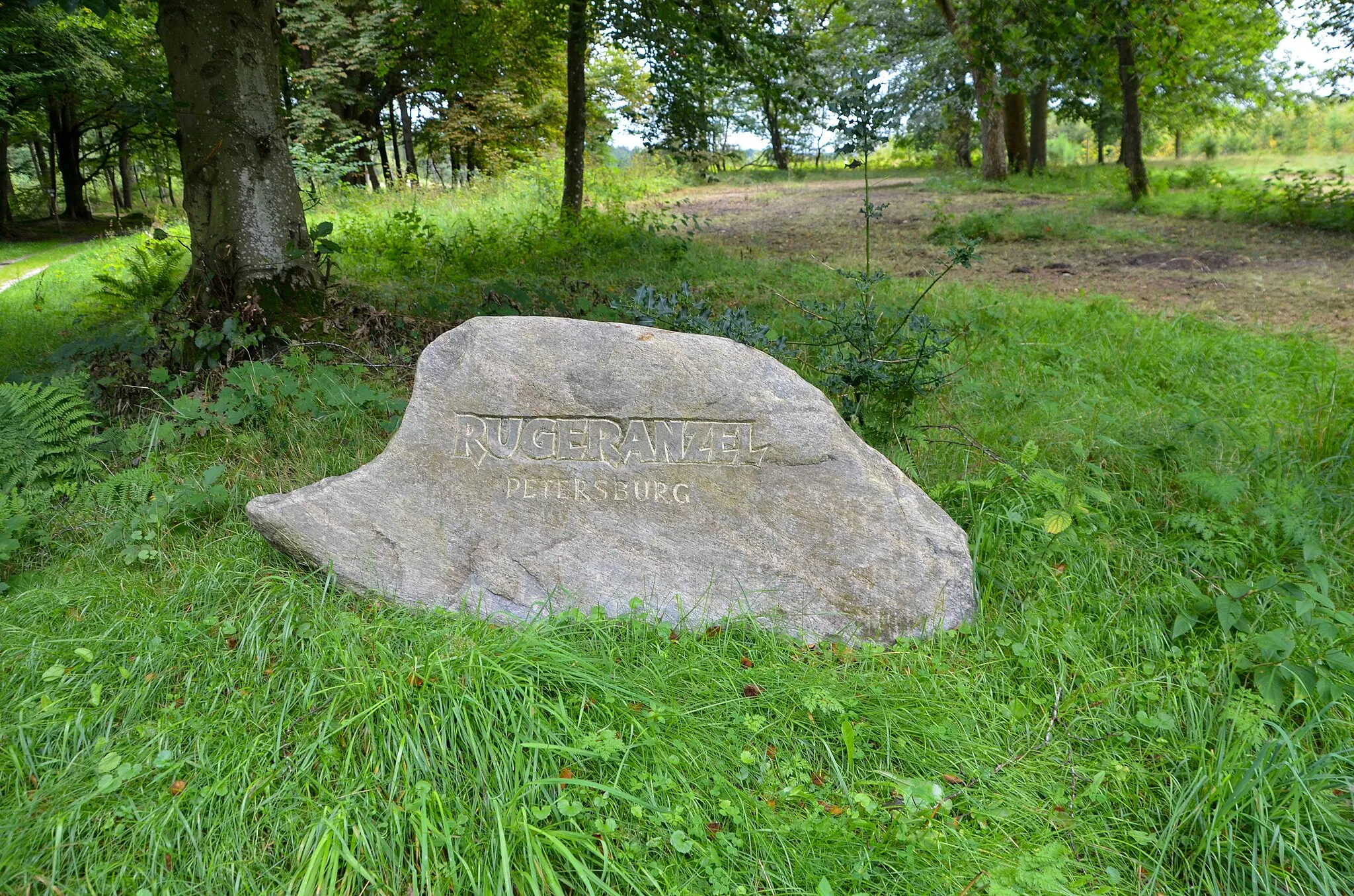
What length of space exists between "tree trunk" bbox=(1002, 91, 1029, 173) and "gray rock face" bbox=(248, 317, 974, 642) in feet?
48.9

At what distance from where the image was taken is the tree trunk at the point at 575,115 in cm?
827

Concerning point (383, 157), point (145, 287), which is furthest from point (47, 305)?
point (383, 157)

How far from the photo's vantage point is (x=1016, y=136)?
52.3 feet

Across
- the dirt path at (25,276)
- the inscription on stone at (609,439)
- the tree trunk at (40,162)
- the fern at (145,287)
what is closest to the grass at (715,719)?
the inscription on stone at (609,439)

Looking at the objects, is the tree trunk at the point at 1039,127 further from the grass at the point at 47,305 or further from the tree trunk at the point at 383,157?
the grass at the point at 47,305

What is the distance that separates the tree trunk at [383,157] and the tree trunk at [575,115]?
19.0ft

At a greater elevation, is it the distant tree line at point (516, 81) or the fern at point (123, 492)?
the distant tree line at point (516, 81)

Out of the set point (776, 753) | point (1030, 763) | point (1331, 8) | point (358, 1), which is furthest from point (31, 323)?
point (1331, 8)

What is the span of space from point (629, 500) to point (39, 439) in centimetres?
296

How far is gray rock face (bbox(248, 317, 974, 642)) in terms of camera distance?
308 cm

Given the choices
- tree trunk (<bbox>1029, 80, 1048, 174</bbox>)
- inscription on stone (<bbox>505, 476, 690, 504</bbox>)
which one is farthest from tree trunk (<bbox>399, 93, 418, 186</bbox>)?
inscription on stone (<bbox>505, 476, 690, 504</bbox>)

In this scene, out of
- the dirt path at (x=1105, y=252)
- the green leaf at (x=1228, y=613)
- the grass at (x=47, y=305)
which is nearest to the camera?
the green leaf at (x=1228, y=613)

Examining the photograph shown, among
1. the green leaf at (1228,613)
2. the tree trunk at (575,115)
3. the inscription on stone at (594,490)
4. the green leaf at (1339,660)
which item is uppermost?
the tree trunk at (575,115)

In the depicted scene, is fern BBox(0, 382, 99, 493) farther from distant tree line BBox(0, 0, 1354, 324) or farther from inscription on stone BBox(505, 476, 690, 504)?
inscription on stone BBox(505, 476, 690, 504)
